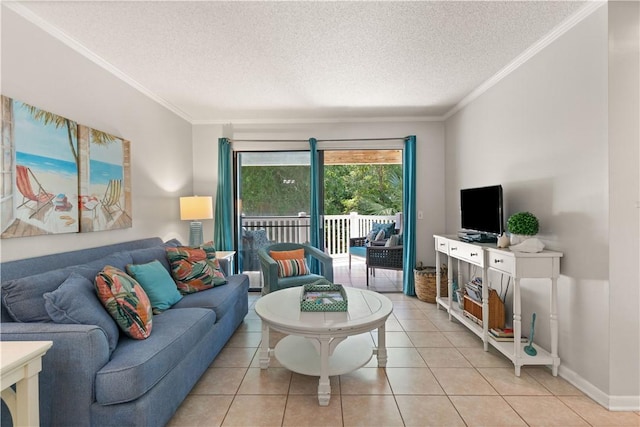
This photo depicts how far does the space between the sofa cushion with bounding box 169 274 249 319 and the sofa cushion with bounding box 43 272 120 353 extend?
788mm

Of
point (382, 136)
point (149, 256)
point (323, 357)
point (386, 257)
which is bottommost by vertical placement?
point (323, 357)

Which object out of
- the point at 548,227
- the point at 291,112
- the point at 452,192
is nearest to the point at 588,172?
the point at 548,227

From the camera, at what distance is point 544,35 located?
246cm

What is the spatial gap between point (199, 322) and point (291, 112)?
3.01m

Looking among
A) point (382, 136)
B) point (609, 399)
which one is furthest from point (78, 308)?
point (382, 136)

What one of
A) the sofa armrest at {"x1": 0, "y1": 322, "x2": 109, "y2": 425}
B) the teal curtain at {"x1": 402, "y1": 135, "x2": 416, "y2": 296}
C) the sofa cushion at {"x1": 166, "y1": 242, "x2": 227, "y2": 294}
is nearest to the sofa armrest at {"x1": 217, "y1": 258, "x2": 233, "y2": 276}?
the sofa cushion at {"x1": 166, "y1": 242, "x2": 227, "y2": 294}

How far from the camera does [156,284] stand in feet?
8.18

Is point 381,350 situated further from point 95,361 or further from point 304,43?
point 304,43

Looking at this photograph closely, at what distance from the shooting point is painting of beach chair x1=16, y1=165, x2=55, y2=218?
197 cm

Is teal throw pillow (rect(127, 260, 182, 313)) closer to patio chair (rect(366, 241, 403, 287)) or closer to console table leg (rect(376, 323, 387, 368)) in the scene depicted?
console table leg (rect(376, 323, 387, 368))

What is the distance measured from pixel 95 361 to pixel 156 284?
97cm

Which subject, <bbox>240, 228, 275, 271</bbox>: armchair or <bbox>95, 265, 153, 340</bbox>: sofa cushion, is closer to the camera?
<bbox>95, 265, 153, 340</bbox>: sofa cushion

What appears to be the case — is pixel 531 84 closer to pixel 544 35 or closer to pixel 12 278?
pixel 544 35

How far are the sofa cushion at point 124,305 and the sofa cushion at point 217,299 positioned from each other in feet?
2.08
